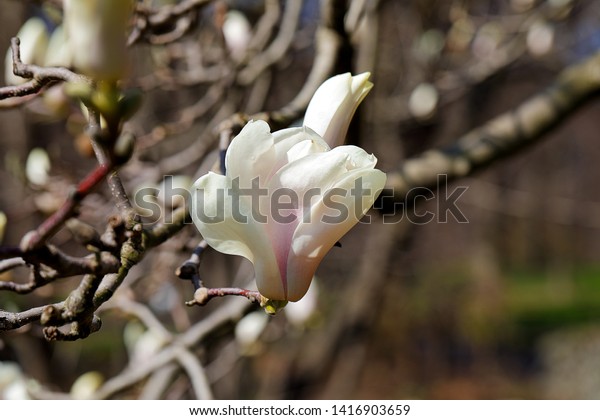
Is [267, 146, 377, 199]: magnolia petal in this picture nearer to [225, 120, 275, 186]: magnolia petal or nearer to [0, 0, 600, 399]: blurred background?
[225, 120, 275, 186]: magnolia petal

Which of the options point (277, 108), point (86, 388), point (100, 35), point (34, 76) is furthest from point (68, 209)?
point (277, 108)

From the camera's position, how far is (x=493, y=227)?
8867mm

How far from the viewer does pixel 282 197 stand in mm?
566

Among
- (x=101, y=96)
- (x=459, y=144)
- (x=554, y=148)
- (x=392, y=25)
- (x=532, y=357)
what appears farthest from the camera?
(x=554, y=148)

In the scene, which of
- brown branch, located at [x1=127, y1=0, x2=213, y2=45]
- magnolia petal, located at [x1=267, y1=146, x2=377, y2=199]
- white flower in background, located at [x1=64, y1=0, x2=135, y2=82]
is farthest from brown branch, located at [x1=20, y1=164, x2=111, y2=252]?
brown branch, located at [x1=127, y1=0, x2=213, y2=45]

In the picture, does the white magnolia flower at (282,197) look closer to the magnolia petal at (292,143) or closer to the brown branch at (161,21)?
the magnolia petal at (292,143)

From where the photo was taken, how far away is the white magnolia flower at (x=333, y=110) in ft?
2.06

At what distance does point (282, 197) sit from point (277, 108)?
120 inches

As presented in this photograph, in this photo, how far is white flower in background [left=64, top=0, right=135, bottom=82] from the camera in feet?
1.41

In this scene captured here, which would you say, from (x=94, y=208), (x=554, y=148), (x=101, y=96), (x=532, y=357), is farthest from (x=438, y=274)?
(x=101, y=96)

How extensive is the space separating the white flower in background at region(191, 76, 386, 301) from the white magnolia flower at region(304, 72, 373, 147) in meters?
0.06

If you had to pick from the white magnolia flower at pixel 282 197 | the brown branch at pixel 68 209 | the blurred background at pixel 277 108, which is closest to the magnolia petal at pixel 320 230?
the white magnolia flower at pixel 282 197

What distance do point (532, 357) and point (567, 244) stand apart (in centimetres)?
545
